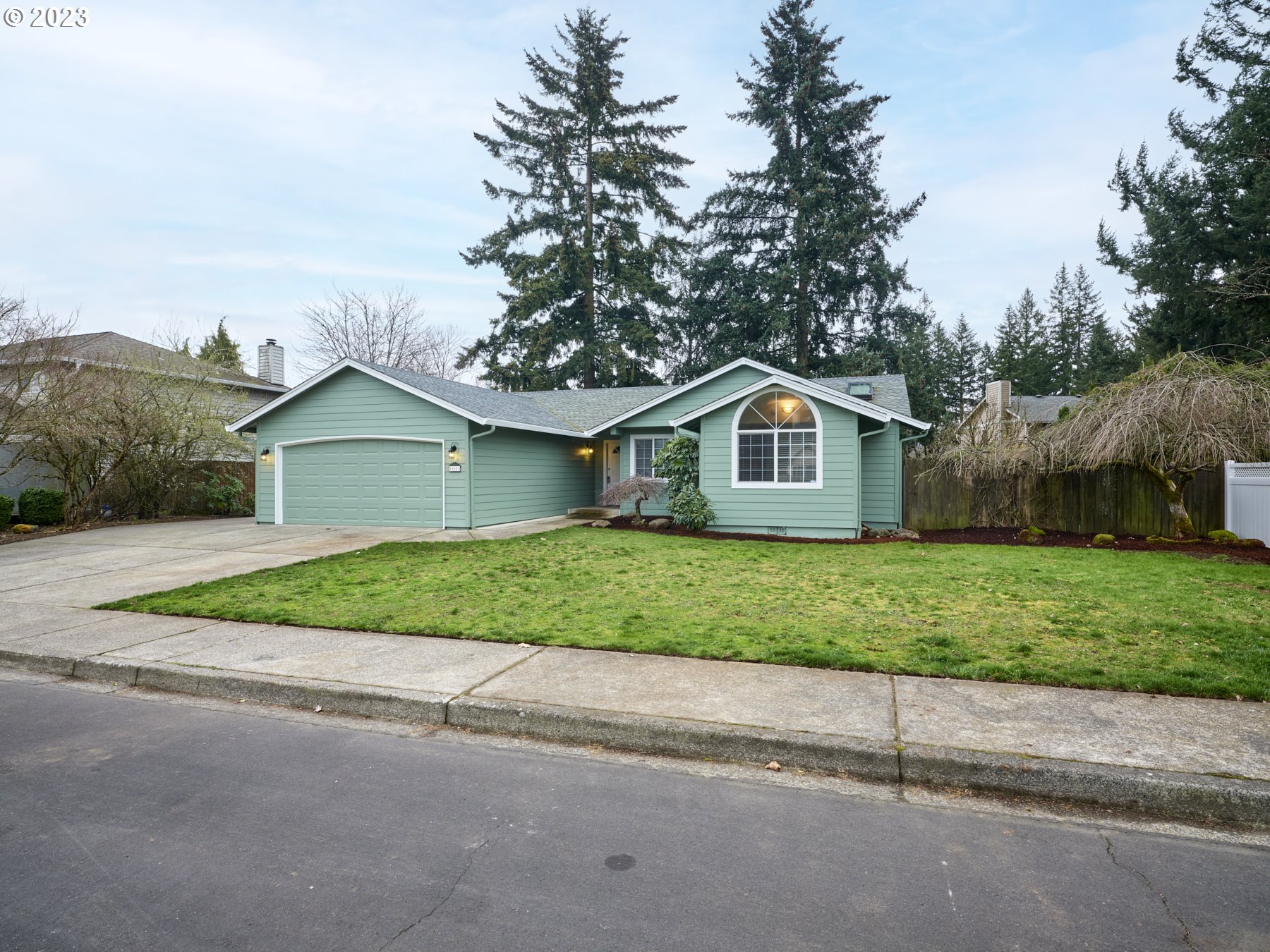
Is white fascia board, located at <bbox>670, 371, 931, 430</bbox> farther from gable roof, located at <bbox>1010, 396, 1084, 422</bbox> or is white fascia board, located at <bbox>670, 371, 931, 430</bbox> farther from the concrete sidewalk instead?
gable roof, located at <bbox>1010, 396, 1084, 422</bbox>

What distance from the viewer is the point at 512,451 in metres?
15.8

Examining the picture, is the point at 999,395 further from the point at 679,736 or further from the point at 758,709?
the point at 679,736

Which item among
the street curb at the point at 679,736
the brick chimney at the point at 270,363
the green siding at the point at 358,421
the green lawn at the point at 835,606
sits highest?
the brick chimney at the point at 270,363

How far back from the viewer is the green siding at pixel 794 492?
13.4 metres

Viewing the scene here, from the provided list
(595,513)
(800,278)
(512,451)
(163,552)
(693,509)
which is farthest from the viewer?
(800,278)

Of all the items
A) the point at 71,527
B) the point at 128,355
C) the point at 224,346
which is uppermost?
the point at 224,346

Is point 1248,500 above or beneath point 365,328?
beneath

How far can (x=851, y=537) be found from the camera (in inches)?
528

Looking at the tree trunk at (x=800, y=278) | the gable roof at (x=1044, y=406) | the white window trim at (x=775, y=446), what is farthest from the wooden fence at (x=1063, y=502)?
the gable roof at (x=1044, y=406)

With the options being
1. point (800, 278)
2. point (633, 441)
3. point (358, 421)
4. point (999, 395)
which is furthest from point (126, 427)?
point (999, 395)

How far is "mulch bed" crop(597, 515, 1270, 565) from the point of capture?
10562 millimetres

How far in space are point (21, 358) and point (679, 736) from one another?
16.9 meters

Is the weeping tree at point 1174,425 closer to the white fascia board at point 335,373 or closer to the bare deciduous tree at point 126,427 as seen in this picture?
the white fascia board at point 335,373

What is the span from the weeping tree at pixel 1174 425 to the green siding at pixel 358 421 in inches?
459
